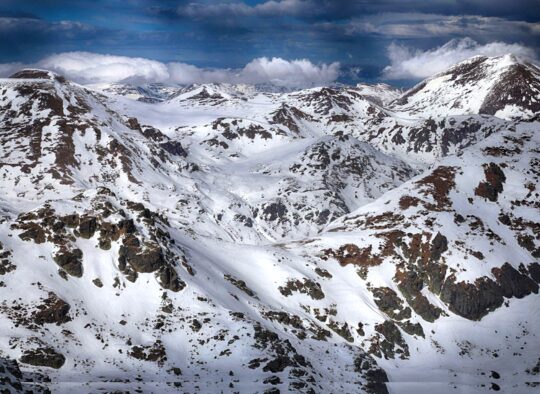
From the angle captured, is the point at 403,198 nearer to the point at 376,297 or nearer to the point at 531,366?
the point at 376,297

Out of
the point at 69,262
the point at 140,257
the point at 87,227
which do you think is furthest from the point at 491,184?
the point at 69,262

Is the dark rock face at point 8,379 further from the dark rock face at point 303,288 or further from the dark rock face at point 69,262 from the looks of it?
the dark rock face at point 303,288

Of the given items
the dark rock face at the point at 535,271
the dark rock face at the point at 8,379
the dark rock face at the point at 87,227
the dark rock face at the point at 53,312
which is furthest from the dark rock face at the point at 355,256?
the dark rock face at the point at 8,379

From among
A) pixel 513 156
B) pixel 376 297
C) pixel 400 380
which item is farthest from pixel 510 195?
pixel 400 380

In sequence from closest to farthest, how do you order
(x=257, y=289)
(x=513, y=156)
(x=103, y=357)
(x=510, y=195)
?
1. (x=103, y=357)
2. (x=257, y=289)
3. (x=510, y=195)
4. (x=513, y=156)

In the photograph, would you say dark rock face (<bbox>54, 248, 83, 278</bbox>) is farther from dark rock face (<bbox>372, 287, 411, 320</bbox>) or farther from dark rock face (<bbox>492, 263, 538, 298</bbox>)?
dark rock face (<bbox>492, 263, 538, 298</bbox>)

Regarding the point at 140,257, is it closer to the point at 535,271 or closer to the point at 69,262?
the point at 69,262
